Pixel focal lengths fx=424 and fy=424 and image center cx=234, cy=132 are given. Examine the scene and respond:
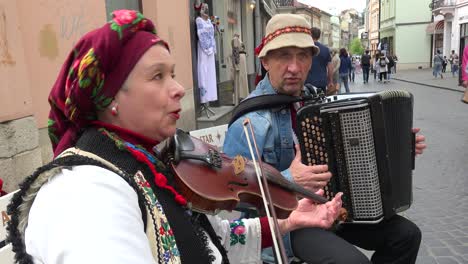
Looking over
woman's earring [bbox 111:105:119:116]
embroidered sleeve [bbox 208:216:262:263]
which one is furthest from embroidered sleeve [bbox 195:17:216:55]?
woman's earring [bbox 111:105:119:116]

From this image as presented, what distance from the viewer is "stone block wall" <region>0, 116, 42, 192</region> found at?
11.0ft

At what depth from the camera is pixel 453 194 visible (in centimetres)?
493

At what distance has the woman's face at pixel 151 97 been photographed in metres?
1.21

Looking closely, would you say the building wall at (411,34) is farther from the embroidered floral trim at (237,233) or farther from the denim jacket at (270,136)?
the embroidered floral trim at (237,233)

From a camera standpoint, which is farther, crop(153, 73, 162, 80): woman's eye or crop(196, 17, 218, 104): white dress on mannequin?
crop(196, 17, 218, 104): white dress on mannequin

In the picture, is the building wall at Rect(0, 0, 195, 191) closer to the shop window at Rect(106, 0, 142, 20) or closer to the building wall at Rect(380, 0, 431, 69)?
the shop window at Rect(106, 0, 142, 20)

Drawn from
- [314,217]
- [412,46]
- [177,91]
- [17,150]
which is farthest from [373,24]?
[177,91]

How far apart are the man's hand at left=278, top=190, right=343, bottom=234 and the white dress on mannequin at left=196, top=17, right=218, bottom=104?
21.2ft

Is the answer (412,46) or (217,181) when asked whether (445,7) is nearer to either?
(412,46)

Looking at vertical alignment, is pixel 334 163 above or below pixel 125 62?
below

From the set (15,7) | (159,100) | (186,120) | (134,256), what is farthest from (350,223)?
(186,120)

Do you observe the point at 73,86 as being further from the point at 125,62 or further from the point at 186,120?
the point at 186,120

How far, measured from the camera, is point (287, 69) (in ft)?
8.05

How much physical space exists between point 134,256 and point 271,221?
85 centimetres
